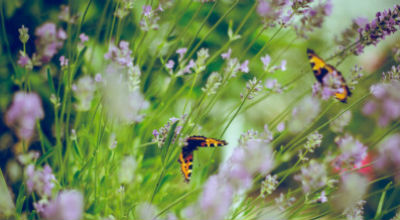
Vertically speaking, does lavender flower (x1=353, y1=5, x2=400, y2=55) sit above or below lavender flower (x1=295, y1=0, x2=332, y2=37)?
below

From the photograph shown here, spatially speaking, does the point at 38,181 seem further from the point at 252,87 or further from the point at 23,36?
the point at 252,87

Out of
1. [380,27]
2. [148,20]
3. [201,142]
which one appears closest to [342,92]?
[380,27]

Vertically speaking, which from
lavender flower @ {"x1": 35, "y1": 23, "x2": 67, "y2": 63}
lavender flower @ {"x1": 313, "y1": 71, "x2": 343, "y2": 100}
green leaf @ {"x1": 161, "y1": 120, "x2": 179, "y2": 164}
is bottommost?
green leaf @ {"x1": 161, "y1": 120, "x2": 179, "y2": 164}

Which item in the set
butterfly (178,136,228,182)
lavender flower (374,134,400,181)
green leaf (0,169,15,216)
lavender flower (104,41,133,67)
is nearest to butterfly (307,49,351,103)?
lavender flower (374,134,400,181)

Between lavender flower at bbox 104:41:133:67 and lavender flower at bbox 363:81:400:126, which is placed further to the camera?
lavender flower at bbox 104:41:133:67

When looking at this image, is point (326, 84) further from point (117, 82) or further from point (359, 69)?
point (117, 82)

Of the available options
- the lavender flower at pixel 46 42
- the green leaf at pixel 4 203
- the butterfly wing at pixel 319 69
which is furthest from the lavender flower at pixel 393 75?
the green leaf at pixel 4 203

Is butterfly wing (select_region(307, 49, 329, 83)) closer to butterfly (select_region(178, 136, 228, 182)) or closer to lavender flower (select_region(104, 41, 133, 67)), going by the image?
butterfly (select_region(178, 136, 228, 182))
